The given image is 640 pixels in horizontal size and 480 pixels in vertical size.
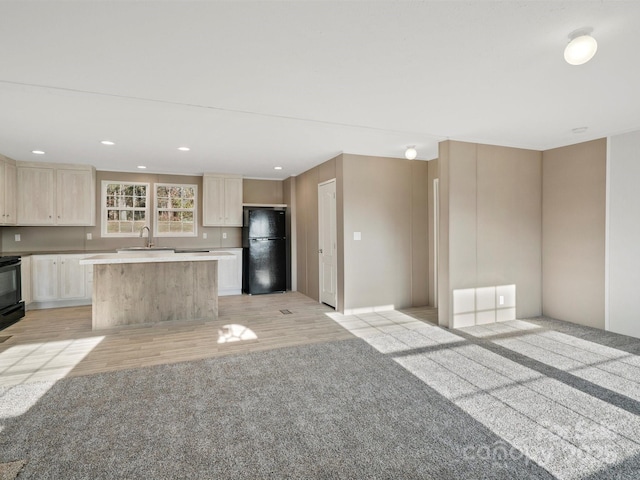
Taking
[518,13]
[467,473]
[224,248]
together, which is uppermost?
[518,13]

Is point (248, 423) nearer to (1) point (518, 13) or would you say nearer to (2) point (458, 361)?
(2) point (458, 361)

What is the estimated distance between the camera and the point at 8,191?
17.7 feet

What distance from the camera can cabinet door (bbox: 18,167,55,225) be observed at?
18.7 ft

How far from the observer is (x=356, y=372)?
123 inches

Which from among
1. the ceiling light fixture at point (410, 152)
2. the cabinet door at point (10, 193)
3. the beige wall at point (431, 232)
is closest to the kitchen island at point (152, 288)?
the cabinet door at point (10, 193)

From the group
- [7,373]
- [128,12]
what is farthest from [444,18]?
[7,373]

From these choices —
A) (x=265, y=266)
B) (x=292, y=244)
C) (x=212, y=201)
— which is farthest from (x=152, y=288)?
(x=292, y=244)

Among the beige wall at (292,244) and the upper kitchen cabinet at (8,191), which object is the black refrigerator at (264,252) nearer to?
the beige wall at (292,244)

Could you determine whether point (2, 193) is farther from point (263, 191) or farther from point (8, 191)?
point (263, 191)

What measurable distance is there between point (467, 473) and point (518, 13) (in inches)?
97.5

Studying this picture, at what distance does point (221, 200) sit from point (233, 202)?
239 mm

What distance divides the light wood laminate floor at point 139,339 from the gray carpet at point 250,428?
35 cm

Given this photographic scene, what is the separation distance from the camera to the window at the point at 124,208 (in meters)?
6.64

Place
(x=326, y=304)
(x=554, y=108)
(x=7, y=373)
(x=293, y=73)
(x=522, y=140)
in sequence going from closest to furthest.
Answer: (x=293, y=73) → (x=7, y=373) → (x=554, y=108) → (x=522, y=140) → (x=326, y=304)
